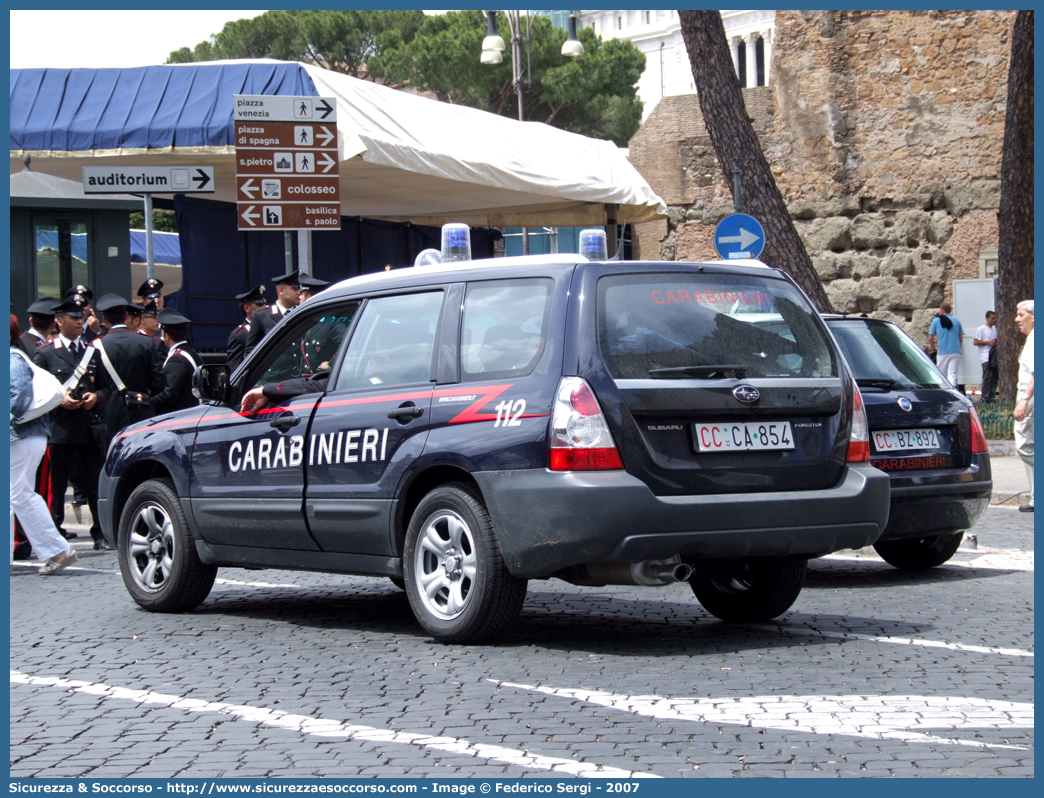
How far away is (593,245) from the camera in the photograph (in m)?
7.00

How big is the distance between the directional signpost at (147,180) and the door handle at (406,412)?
22.3ft

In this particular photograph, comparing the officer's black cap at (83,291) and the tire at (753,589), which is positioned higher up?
the officer's black cap at (83,291)

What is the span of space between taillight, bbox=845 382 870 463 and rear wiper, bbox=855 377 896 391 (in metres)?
1.93

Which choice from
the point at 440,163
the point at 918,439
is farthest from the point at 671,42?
the point at 918,439

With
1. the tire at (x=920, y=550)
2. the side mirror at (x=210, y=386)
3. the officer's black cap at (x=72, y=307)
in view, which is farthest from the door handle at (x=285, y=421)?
the officer's black cap at (x=72, y=307)

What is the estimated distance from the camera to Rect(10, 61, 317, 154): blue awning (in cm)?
1553

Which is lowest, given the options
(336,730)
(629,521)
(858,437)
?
(336,730)

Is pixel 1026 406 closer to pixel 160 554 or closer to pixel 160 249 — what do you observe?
pixel 160 554

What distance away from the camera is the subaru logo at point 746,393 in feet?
20.4

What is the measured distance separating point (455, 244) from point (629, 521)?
259 centimetres

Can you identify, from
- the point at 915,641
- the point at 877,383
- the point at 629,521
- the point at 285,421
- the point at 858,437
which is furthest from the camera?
the point at 877,383

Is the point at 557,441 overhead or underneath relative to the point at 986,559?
overhead

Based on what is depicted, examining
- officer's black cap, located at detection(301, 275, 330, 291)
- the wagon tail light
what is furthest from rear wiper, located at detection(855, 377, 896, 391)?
officer's black cap, located at detection(301, 275, 330, 291)

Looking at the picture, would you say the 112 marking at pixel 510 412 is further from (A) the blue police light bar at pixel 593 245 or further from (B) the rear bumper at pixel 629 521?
(A) the blue police light bar at pixel 593 245
